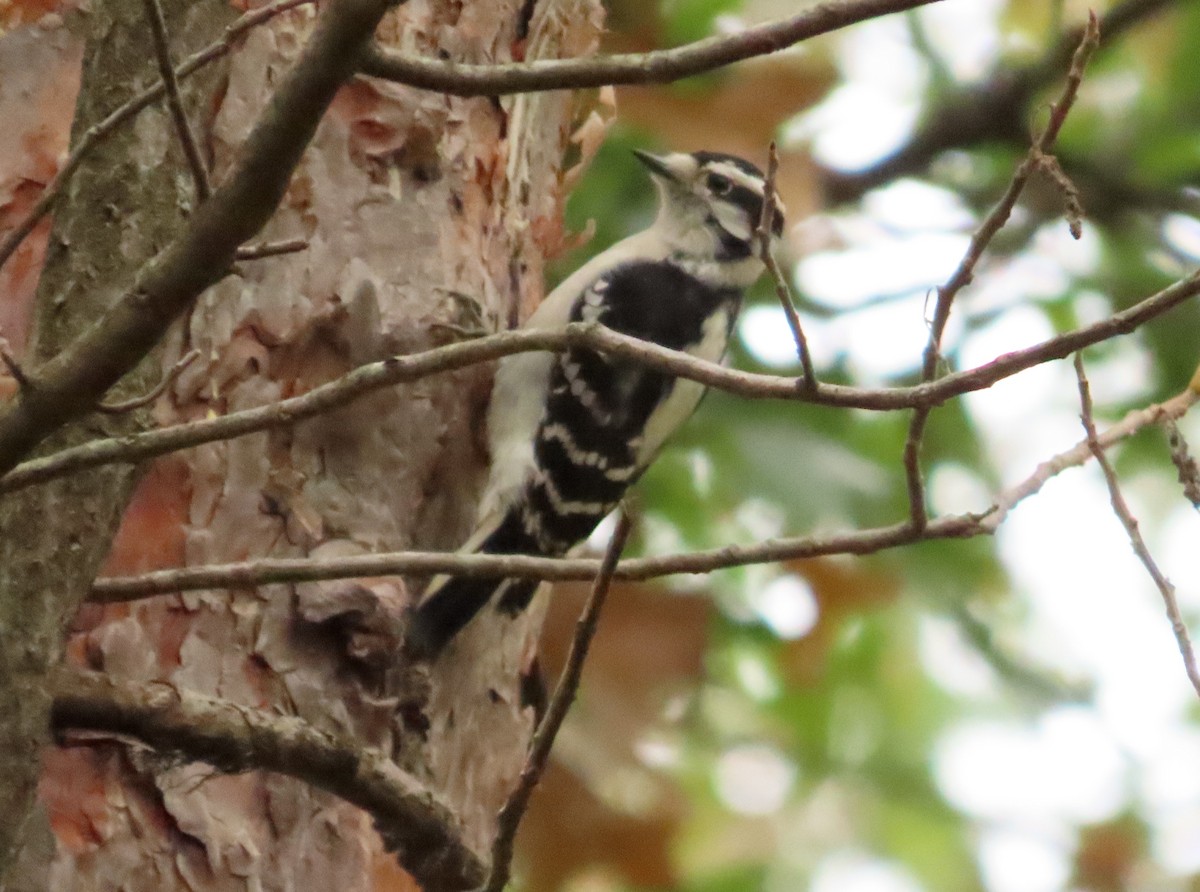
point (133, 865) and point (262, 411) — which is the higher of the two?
point (262, 411)

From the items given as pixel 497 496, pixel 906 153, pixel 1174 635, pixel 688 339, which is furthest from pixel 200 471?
pixel 906 153

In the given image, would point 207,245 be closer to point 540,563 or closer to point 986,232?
point 540,563

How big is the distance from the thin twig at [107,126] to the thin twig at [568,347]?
0.22 meters

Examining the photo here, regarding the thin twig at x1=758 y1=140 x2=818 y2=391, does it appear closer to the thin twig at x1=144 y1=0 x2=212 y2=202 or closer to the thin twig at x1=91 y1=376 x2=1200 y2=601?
the thin twig at x1=91 y1=376 x2=1200 y2=601

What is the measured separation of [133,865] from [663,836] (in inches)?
98.1

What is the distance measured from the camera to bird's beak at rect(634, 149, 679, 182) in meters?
4.53

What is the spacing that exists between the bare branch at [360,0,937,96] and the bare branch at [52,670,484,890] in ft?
2.97

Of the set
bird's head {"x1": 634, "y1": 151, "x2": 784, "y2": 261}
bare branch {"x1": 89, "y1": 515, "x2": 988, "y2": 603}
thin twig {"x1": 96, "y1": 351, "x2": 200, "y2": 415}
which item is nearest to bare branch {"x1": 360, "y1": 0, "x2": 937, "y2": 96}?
thin twig {"x1": 96, "y1": 351, "x2": 200, "y2": 415}

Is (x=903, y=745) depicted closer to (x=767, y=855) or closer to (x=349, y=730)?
(x=767, y=855)

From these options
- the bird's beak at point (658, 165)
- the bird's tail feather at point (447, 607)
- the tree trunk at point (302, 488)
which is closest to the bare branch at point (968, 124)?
the bird's beak at point (658, 165)

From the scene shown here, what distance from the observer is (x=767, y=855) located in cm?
765

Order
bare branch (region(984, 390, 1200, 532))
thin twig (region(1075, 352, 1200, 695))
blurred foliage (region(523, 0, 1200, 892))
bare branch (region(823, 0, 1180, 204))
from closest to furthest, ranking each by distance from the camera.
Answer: thin twig (region(1075, 352, 1200, 695)), bare branch (region(984, 390, 1200, 532)), blurred foliage (region(523, 0, 1200, 892)), bare branch (region(823, 0, 1180, 204))

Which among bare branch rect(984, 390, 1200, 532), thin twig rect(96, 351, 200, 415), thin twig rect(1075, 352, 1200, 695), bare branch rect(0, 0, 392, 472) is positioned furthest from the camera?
bare branch rect(984, 390, 1200, 532)

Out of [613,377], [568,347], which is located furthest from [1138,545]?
[613,377]
